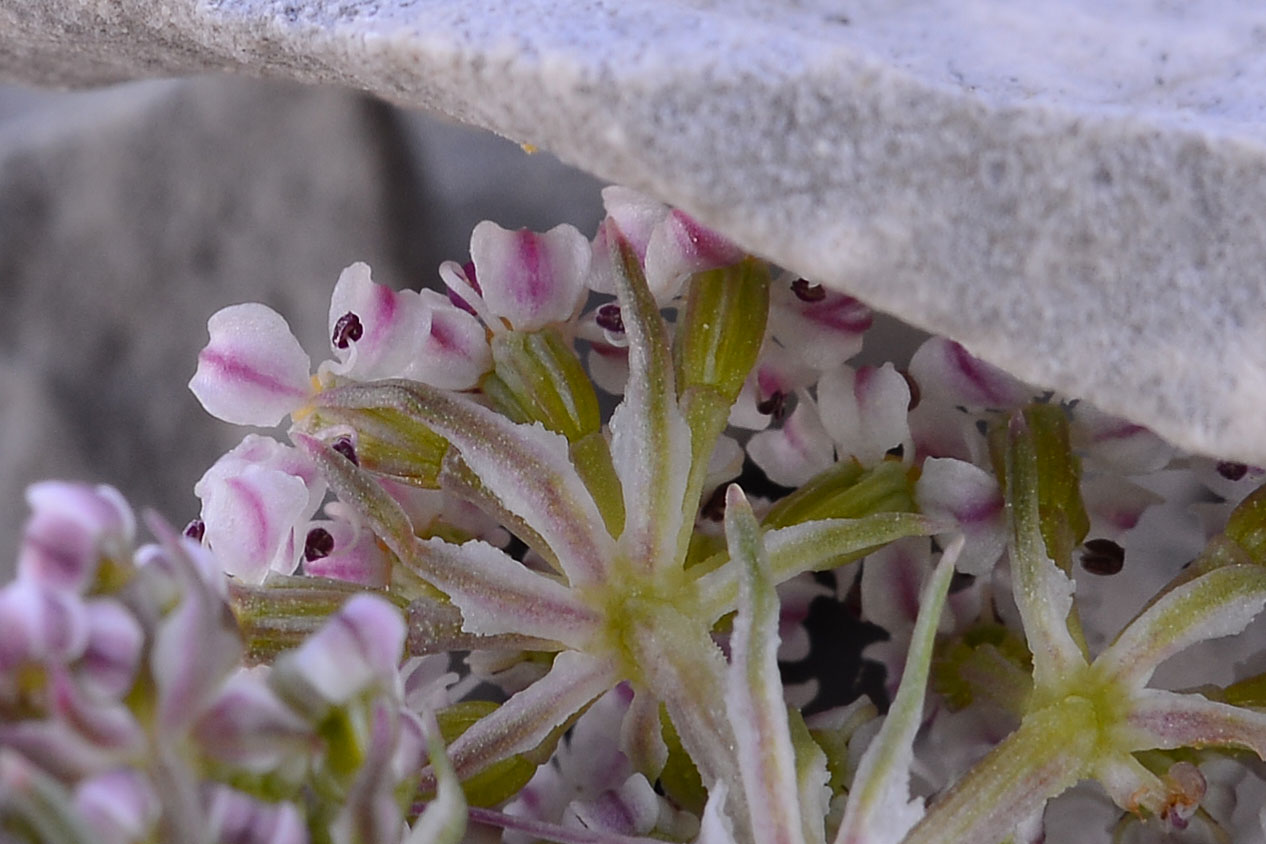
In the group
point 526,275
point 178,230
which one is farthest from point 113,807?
point 178,230

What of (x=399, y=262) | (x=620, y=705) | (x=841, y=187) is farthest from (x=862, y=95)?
(x=399, y=262)

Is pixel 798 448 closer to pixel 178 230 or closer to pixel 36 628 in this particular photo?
pixel 36 628

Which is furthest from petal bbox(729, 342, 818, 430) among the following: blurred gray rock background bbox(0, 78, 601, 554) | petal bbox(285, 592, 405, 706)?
blurred gray rock background bbox(0, 78, 601, 554)

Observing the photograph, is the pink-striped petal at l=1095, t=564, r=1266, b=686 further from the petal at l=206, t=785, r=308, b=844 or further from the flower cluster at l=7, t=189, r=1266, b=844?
the petal at l=206, t=785, r=308, b=844

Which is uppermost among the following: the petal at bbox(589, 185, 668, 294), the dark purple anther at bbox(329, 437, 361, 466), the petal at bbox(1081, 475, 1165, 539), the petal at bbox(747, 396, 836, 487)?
the petal at bbox(589, 185, 668, 294)

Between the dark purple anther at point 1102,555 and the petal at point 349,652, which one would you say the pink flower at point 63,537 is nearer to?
the petal at point 349,652

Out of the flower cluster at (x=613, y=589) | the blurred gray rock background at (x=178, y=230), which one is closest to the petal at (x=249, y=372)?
the flower cluster at (x=613, y=589)

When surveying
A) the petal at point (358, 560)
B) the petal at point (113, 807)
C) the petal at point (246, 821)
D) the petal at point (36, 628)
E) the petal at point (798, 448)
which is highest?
the petal at point (36, 628)
